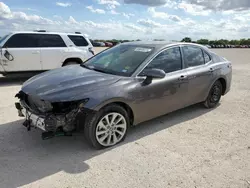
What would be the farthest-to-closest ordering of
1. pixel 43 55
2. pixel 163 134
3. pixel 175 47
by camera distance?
pixel 43 55 < pixel 175 47 < pixel 163 134

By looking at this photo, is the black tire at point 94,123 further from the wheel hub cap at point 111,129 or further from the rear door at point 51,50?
the rear door at point 51,50

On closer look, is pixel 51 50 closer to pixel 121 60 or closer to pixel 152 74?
pixel 121 60

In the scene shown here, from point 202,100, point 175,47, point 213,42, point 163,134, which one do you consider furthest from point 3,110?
point 213,42

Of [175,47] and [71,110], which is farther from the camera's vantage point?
[175,47]

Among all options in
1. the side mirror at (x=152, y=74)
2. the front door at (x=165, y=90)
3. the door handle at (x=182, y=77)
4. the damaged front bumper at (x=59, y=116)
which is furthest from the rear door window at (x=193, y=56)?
the damaged front bumper at (x=59, y=116)

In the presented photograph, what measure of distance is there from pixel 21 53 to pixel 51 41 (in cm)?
120

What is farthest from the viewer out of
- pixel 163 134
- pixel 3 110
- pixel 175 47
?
pixel 3 110

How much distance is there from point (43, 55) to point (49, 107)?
586cm

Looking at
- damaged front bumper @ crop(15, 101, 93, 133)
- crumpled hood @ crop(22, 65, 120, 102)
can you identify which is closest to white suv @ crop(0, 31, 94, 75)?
crumpled hood @ crop(22, 65, 120, 102)

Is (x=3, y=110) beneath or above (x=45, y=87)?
beneath

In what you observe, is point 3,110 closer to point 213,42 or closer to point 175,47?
point 175,47

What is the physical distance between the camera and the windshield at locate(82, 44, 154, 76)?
4297mm

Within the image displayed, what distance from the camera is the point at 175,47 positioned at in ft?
16.2

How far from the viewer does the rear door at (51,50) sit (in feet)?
29.3
